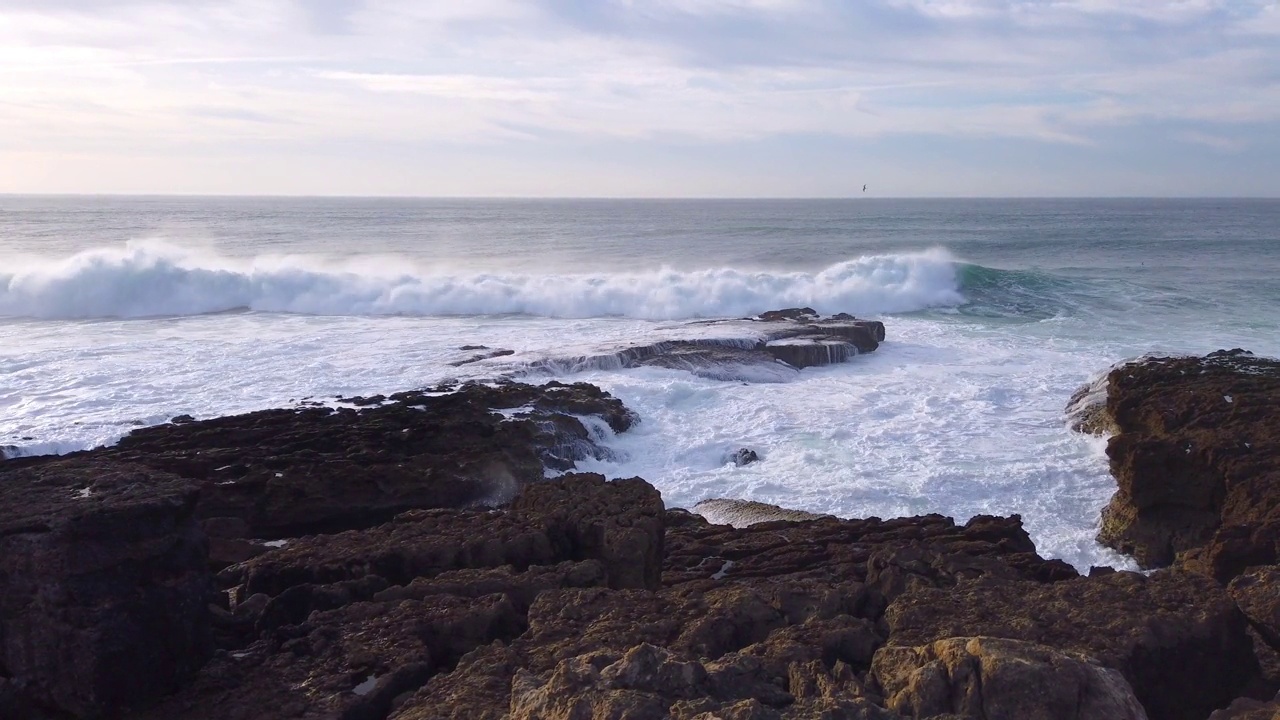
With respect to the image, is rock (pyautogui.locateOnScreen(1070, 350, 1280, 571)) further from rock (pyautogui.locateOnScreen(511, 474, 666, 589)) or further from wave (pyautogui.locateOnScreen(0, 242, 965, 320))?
wave (pyautogui.locateOnScreen(0, 242, 965, 320))

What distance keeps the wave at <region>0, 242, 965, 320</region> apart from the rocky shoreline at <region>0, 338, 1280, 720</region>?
1963cm

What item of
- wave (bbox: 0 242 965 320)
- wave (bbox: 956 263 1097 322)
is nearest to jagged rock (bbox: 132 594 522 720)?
wave (bbox: 0 242 965 320)

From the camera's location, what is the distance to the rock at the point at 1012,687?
3.68 metres

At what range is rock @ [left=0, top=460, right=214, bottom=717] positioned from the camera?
15.7ft

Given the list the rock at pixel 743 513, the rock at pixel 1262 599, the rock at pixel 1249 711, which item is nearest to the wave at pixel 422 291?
the rock at pixel 743 513

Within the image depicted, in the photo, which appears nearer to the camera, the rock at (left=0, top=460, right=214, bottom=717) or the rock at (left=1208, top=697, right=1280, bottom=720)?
the rock at (left=1208, top=697, right=1280, bottom=720)

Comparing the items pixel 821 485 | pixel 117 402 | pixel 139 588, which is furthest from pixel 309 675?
pixel 117 402

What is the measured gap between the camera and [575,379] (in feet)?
52.2

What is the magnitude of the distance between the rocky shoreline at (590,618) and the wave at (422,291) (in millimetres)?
19630

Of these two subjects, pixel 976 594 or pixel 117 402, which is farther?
pixel 117 402

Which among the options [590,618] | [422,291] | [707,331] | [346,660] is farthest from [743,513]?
[422,291]

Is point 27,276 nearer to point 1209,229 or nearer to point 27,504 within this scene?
point 27,504

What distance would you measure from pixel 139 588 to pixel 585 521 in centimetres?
274

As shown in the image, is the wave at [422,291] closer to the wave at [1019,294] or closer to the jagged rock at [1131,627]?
the wave at [1019,294]
